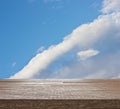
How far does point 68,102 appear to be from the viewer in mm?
715

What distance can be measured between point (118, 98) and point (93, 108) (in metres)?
0.07

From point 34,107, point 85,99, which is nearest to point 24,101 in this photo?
point 34,107

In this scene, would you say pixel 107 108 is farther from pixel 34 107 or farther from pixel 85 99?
pixel 34 107

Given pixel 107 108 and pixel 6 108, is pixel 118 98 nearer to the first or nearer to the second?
pixel 107 108

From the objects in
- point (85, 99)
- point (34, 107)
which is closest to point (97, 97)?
point (85, 99)

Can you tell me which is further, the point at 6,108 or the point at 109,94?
the point at 109,94

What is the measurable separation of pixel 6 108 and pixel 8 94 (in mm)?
90

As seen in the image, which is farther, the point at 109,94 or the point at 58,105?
the point at 109,94

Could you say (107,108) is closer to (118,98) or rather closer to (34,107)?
(118,98)

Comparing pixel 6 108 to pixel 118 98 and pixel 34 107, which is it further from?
pixel 118 98

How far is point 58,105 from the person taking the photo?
711 mm

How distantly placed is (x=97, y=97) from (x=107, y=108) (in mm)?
48

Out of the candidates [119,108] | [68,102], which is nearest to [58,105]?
[68,102]

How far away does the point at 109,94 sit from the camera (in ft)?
2.66
